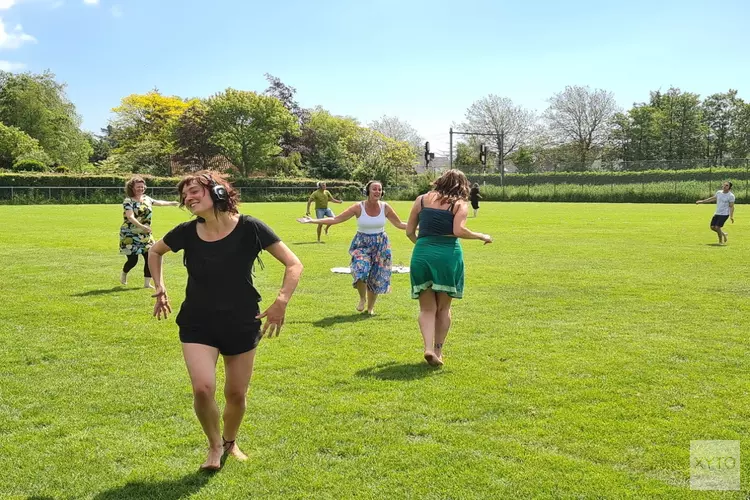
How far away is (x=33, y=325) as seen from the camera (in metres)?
8.09

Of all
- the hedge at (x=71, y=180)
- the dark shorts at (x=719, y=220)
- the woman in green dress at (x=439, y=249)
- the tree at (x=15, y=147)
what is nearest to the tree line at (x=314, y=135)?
the tree at (x=15, y=147)

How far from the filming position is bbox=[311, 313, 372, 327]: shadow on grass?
838cm

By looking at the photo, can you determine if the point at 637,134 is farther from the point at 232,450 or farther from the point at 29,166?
the point at 232,450

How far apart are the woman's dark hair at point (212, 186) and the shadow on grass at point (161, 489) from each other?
1639mm

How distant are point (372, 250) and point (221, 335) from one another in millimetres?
5273

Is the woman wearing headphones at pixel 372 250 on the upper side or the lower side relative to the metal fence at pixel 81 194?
lower

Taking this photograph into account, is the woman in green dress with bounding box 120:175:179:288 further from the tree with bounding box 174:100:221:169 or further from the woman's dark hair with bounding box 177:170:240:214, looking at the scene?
the tree with bounding box 174:100:221:169

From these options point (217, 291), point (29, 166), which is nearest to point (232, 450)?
point (217, 291)

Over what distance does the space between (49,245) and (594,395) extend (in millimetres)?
16601

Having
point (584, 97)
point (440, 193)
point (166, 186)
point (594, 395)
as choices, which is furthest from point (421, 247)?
point (584, 97)

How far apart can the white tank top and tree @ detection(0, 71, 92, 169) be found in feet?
232

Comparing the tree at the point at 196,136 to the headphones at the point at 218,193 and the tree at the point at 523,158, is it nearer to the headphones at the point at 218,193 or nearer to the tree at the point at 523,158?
the tree at the point at 523,158

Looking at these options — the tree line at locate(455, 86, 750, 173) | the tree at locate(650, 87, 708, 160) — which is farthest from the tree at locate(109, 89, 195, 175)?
the tree at locate(650, 87, 708, 160)

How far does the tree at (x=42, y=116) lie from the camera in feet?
237
